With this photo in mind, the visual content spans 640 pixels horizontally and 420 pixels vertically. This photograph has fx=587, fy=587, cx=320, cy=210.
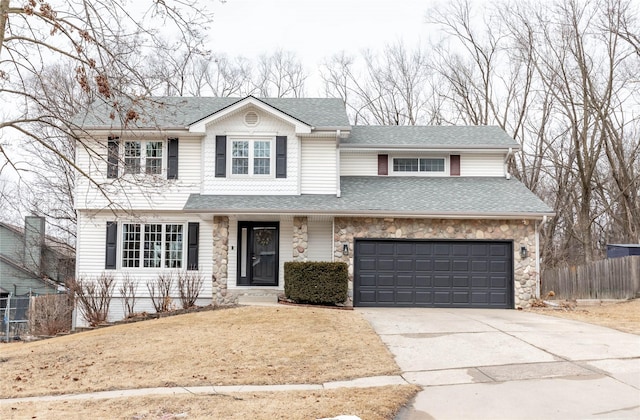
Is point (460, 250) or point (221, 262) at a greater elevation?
point (460, 250)

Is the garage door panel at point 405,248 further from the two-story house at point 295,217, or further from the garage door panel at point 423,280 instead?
the garage door panel at point 423,280

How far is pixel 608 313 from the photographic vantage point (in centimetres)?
1530

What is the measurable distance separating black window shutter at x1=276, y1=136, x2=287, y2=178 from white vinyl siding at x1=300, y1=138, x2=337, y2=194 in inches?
24.5

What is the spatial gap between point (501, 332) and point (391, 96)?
996 inches

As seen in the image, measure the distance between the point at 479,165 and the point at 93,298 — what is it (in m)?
12.6

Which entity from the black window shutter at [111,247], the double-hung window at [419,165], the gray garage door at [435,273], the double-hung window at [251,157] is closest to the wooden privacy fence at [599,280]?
the gray garage door at [435,273]

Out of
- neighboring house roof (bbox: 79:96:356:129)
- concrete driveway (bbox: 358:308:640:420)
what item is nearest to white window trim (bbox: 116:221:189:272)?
neighboring house roof (bbox: 79:96:356:129)

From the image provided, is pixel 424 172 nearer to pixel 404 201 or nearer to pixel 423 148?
pixel 423 148

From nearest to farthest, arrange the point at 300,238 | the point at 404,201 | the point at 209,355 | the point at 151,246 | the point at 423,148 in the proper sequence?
the point at 209,355 → the point at 300,238 → the point at 404,201 → the point at 151,246 → the point at 423,148

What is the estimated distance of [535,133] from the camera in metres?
31.5

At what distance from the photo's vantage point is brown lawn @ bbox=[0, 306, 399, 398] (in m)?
8.73

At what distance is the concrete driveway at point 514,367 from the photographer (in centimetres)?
666

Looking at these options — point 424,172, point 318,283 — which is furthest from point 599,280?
point 318,283

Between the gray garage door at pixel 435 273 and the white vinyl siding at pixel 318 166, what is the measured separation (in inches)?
82.2
